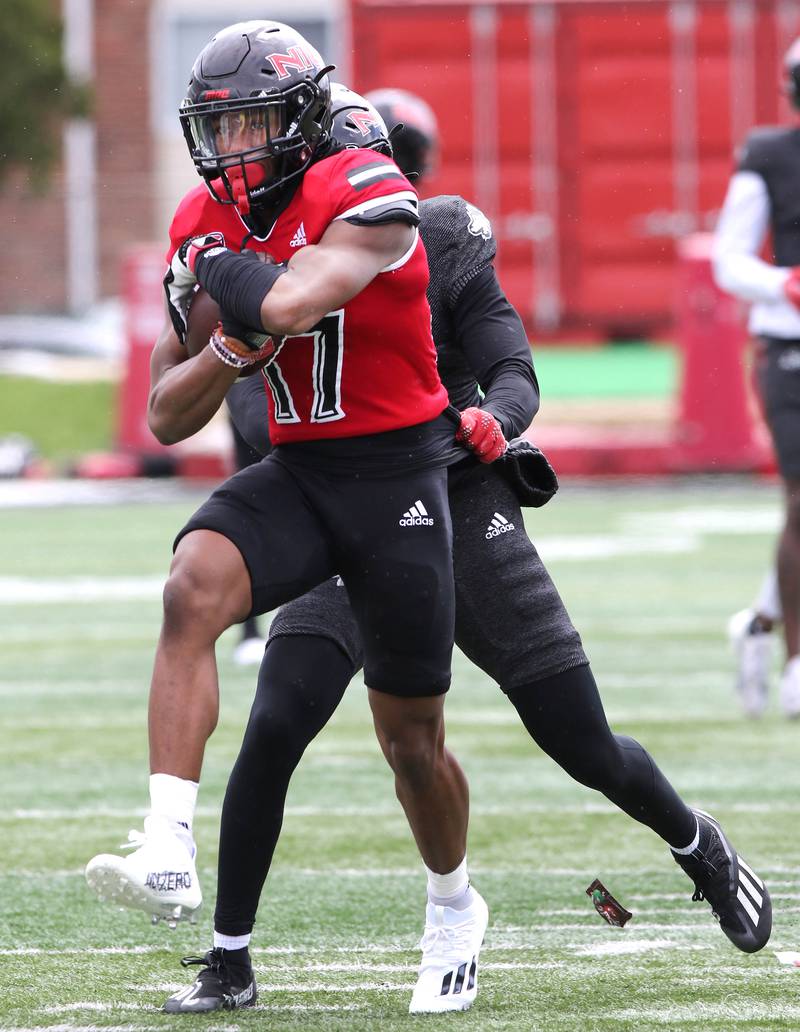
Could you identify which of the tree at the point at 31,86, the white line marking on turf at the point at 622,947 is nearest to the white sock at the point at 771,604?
the white line marking on turf at the point at 622,947

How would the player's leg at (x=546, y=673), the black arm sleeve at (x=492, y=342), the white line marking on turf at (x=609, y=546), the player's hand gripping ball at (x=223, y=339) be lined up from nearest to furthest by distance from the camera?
the player's hand gripping ball at (x=223, y=339) → the player's leg at (x=546, y=673) → the black arm sleeve at (x=492, y=342) → the white line marking on turf at (x=609, y=546)

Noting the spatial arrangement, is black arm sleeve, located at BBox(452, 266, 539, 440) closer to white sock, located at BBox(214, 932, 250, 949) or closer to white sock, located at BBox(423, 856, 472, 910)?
white sock, located at BBox(423, 856, 472, 910)

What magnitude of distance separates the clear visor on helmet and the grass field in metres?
1.51

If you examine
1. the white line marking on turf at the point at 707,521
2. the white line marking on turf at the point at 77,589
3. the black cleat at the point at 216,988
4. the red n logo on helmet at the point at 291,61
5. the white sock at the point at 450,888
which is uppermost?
the red n logo on helmet at the point at 291,61

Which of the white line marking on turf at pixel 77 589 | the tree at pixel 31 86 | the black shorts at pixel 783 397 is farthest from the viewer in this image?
the tree at pixel 31 86

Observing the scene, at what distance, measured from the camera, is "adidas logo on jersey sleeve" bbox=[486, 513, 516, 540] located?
13.7 ft

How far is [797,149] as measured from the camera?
24.6 feet

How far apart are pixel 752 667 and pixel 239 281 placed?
3.96 metres

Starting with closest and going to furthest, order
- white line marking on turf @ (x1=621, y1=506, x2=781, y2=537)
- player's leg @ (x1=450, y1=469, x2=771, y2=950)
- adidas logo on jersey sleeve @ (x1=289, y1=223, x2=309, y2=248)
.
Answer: adidas logo on jersey sleeve @ (x1=289, y1=223, x2=309, y2=248)
player's leg @ (x1=450, y1=469, x2=771, y2=950)
white line marking on turf @ (x1=621, y1=506, x2=781, y2=537)

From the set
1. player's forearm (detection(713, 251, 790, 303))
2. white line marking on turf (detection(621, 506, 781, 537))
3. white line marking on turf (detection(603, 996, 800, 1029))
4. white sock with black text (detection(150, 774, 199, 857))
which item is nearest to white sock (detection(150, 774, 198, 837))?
white sock with black text (detection(150, 774, 199, 857))

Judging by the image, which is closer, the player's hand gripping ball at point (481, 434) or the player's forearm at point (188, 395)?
the player's forearm at point (188, 395)

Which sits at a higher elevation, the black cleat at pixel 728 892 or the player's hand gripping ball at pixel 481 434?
the player's hand gripping ball at pixel 481 434

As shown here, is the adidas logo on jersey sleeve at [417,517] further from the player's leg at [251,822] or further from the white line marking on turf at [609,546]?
the white line marking on turf at [609,546]

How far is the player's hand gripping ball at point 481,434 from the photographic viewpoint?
405 centimetres
